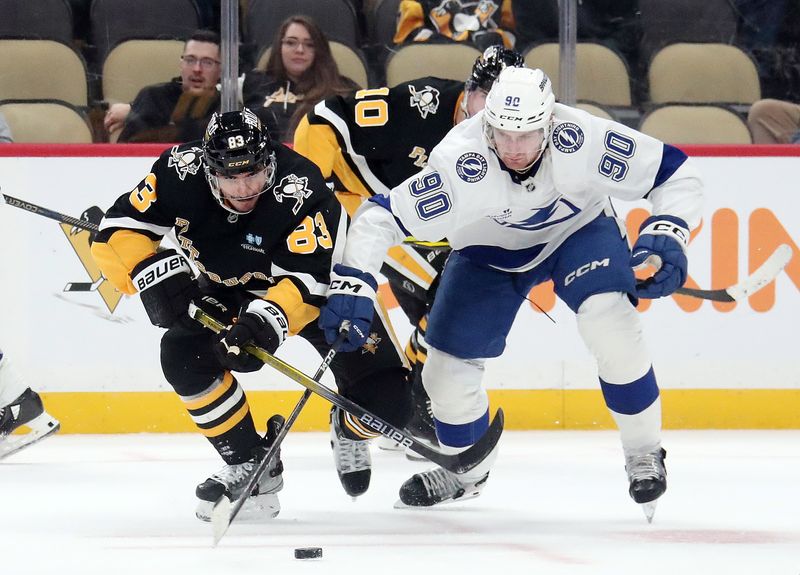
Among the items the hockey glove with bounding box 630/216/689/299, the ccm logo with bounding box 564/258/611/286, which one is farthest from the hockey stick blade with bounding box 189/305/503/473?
the hockey glove with bounding box 630/216/689/299

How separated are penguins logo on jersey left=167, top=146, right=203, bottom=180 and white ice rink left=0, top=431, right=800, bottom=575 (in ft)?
2.82

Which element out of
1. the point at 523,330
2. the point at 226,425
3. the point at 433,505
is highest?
the point at 226,425

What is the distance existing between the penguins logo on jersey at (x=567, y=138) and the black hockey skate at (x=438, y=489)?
3.04ft

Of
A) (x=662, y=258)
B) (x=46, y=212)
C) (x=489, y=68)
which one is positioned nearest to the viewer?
(x=662, y=258)

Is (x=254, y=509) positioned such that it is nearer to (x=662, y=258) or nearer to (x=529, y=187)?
(x=529, y=187)

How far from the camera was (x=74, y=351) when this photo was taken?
5156 mm

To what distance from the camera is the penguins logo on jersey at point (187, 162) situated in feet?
11.2

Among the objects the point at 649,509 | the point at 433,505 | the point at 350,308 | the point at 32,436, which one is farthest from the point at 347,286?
the point at 32,436

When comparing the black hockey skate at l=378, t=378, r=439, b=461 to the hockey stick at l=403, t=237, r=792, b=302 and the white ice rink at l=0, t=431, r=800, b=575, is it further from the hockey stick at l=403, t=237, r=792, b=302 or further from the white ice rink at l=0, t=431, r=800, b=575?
the hockey stick at l=403, t=237, r=792, b=302

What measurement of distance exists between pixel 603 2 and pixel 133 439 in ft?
8.10

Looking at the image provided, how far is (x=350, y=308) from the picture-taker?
126 inches

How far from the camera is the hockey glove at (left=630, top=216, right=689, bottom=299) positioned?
3.13m

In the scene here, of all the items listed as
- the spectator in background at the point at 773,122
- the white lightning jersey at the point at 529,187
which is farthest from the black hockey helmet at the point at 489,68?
the spectator in background at the point at 773,122

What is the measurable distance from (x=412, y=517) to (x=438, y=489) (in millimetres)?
158
